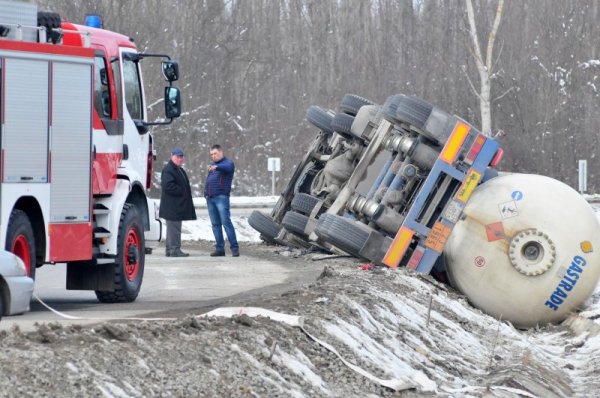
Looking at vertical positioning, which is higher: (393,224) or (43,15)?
(43,15)

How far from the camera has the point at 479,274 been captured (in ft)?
53.7

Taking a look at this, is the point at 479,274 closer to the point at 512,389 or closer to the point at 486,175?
the point at 486,175

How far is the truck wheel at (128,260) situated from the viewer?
14672 millimetres

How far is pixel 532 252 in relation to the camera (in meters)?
16.2

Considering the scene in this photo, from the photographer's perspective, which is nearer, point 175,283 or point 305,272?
point 175,283

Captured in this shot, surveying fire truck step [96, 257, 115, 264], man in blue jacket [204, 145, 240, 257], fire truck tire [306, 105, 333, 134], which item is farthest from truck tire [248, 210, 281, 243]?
fire truck step [96, 257, 115, 264]

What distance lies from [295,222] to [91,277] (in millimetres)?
6857

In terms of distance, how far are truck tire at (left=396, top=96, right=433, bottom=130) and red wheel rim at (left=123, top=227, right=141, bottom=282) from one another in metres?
3.94

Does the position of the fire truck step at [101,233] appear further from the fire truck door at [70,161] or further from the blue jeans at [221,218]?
the blue jeans at [221,218]

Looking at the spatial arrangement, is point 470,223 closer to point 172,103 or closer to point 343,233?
point 343,233

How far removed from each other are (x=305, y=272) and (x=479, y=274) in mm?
3075

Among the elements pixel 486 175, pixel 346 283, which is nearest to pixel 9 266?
pixel 346 283

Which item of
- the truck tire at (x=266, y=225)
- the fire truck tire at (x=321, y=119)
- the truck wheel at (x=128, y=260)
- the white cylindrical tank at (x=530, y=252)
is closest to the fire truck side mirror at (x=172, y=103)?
the truck wheel at (x=128, y=260)

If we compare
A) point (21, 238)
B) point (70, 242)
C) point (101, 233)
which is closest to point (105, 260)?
point (101, 233)
